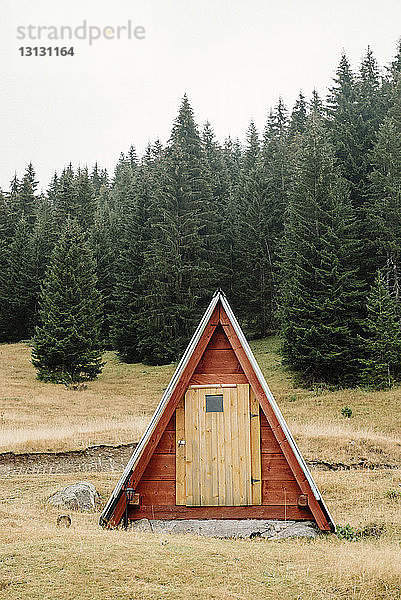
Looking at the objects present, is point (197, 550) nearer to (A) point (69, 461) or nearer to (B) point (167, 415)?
(B) point (167, 415)

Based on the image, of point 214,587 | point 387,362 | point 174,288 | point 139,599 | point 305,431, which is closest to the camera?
point 139,599

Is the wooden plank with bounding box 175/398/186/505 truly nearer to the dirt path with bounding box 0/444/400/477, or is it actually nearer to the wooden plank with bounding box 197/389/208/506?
the wooden plank with bounding box 197/389/208/506

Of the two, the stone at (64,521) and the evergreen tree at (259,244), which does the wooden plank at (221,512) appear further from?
the evergreen tree at (259,244)

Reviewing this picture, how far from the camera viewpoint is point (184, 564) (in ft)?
24.6

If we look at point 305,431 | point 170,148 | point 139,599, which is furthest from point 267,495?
point 170,148

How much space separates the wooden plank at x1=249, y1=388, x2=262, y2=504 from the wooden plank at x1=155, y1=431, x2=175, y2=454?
1.47m

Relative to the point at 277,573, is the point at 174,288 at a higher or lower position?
higher

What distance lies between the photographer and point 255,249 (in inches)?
2044

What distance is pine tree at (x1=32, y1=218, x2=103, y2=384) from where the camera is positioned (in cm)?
3935

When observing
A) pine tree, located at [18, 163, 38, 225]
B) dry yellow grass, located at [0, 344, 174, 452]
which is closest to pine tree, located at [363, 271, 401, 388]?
dry yellow grass, located at [0, 344, 174, 452]

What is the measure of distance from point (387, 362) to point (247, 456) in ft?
75.8

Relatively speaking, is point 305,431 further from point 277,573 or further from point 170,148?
point 170,148

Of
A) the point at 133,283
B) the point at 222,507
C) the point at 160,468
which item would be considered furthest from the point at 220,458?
the point at 133,283

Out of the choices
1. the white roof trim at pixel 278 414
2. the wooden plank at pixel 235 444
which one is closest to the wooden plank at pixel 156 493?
the wooden plank at pixel 235 444
